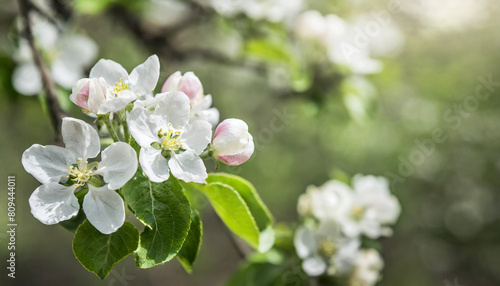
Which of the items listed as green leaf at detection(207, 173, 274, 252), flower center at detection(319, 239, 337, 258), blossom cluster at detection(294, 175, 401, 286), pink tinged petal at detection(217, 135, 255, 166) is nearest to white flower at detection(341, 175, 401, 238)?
→ blossom cluster at detection(294, 175, 401, 286)

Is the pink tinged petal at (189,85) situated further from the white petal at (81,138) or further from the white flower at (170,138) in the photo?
the white petal at (81,138)

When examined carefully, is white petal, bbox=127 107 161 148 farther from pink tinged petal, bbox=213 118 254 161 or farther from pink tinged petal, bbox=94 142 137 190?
pink tinged petal, bbox=213 118 254 161

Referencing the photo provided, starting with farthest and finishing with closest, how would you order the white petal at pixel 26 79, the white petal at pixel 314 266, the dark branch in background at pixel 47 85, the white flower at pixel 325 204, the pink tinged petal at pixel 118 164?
the white petal at pixel 26 79 < the white flower at pixel 325 204 < the white petal at pixel 314 266 < the dark branch in background at pixel 47 85 < the pink tinged petal at pixel 118 164

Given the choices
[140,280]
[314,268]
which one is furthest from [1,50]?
[140,280]

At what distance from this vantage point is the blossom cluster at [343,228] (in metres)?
1.40

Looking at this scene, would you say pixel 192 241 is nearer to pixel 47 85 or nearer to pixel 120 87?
pixel 120 87

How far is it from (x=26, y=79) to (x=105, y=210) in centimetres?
109

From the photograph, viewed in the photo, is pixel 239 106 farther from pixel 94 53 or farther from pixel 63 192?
pixel 63 192

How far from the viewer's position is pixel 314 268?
1.38m

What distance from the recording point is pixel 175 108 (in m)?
0.84

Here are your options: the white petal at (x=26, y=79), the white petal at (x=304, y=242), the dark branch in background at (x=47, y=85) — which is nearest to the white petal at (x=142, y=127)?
the dark branch in background at (x=47, y=85)

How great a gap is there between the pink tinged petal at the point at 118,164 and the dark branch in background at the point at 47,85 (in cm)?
37

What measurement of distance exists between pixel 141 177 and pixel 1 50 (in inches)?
53.2

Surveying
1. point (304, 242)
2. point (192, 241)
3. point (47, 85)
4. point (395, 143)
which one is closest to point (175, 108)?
→ point (192, 241)
